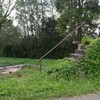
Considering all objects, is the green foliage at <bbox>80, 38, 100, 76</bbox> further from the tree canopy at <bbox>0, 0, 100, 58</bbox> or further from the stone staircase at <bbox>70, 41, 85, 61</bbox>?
the tree canopy at <bbox>0, 0, 100, 58</bbox>

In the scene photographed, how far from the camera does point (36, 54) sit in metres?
22.8

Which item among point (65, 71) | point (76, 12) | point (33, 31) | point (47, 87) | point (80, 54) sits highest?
point (76, 12)

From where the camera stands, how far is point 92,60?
823 centimetres

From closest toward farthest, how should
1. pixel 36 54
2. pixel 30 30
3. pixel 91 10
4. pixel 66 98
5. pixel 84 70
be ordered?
1. pixel 66 98
2. pixel 84 70
3. pixel 91 10
4. pixel 36 54
5. pixel 30 30

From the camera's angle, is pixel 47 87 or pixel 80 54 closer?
pixel 47 87

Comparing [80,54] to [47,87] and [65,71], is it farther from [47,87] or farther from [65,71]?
[47,87]

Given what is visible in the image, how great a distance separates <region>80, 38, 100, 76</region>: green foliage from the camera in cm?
795

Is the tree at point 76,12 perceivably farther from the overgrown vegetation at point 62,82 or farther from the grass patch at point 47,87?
the grass patch at point 47,87

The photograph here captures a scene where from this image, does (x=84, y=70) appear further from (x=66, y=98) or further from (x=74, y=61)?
(x=66, y=98)

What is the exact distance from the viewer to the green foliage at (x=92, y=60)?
795 cm

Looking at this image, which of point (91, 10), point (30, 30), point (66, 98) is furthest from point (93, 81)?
point (30, 30)

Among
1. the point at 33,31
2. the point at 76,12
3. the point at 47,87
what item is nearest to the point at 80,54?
the point at 47,87

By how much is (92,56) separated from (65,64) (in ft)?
3.34

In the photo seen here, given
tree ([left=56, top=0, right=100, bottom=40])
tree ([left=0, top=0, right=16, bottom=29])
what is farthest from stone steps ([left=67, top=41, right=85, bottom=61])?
tree ([left=0, top=0, right=16, bottom=29])
